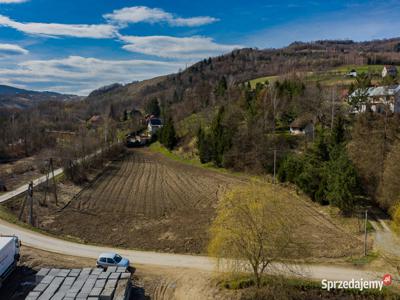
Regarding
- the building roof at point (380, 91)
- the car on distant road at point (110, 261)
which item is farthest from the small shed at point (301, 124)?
the car on distant road at point (110, 261)

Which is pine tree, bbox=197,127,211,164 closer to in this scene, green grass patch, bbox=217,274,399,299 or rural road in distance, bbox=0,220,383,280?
rural road in distance, bbox=0,220,383,280

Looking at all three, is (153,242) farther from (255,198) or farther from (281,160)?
(281,160)

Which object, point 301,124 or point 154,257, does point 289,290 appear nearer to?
point 154,257

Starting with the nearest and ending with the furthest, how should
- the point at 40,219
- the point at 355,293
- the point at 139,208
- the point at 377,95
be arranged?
1. the point at 355,293
2. the point at 40,219
3. the point at 139,208
4. the point at 377,95

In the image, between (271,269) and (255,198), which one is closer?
(255,198)

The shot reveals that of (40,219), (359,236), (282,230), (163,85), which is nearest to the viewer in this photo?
(282,230)

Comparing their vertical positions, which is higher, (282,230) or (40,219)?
(282,230)

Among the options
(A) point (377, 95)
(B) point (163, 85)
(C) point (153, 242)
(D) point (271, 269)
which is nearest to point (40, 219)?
(C) point (153, 242)

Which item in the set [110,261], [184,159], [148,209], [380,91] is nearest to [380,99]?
[380,91]

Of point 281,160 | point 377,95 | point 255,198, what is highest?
point 377,95
